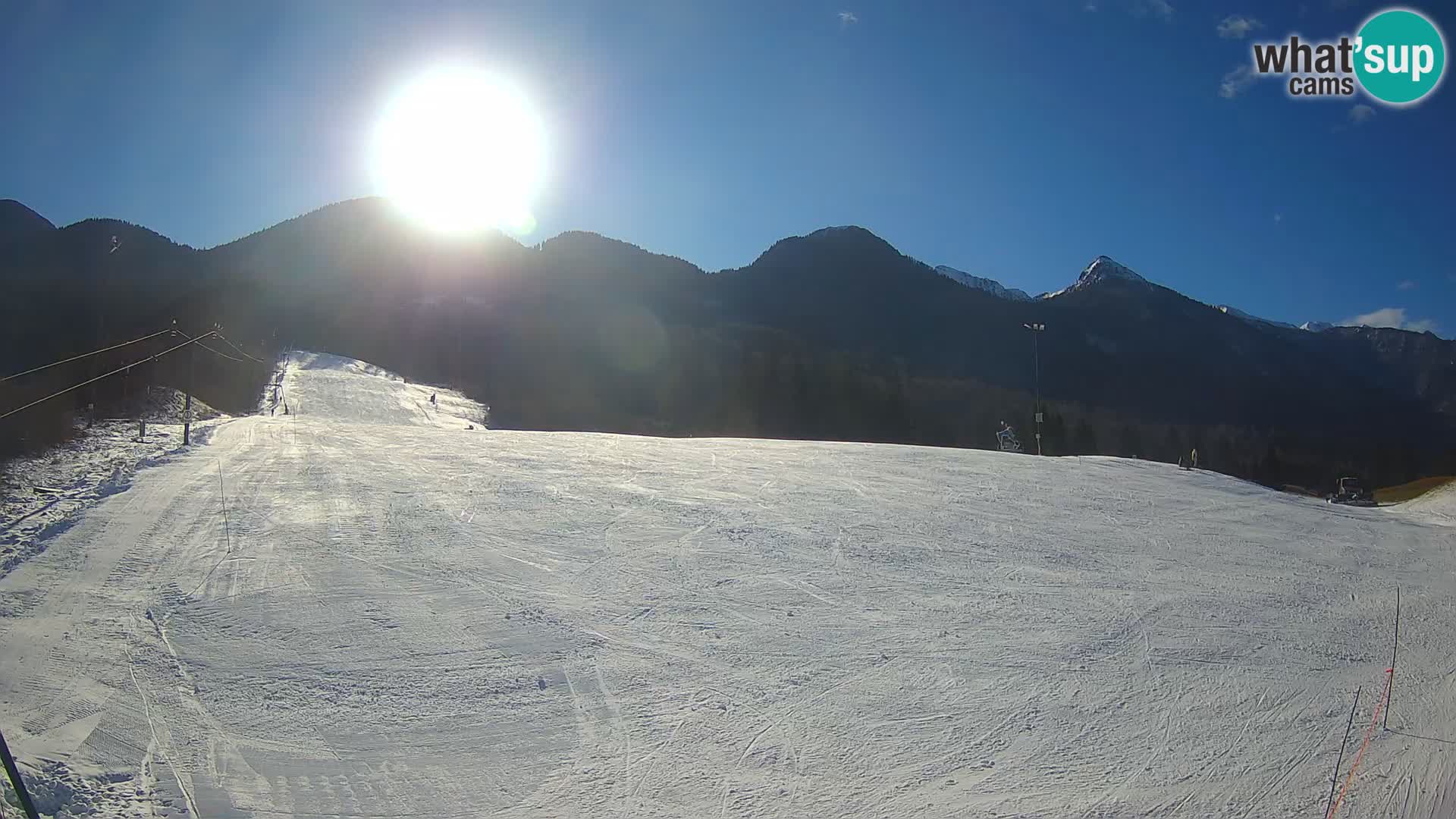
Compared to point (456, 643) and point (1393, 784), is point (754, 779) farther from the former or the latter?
point (1393, 784)

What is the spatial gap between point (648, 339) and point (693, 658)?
94677 mm

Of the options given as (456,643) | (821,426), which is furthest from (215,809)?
(821,426)

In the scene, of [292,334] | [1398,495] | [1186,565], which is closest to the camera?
[1186,565]

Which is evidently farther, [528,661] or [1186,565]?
[1186,565]

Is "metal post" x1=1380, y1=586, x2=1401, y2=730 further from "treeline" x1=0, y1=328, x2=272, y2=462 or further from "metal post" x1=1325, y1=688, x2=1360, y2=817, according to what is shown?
"treeline" x1=0, y1=328, x2=272, y2=462

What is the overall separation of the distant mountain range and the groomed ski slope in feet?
84.2

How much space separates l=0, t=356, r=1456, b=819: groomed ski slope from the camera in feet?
18.0

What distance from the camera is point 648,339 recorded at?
101 metres

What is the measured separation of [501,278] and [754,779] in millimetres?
131817

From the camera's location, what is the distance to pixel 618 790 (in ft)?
17.5

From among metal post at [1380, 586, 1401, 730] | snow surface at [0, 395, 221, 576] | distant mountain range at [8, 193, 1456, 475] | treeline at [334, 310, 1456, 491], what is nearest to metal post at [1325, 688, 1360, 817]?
metal post at [1380, 586, 1401, 730]

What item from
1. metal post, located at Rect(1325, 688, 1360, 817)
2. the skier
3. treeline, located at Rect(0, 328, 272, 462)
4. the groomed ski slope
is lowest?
metal post, located at Rect(1325, 688, 1360, 817)

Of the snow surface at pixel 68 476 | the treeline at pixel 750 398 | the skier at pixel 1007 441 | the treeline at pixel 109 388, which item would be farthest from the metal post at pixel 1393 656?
the treeline at pixel 750 398

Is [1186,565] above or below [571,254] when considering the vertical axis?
below
